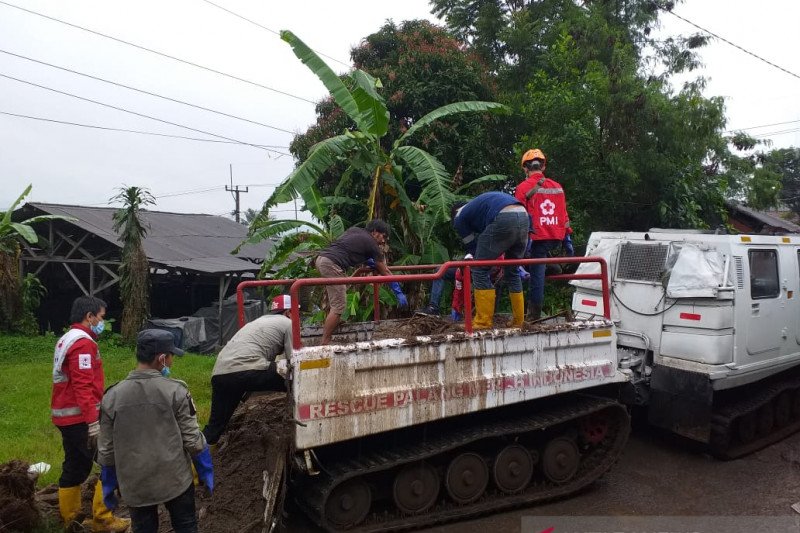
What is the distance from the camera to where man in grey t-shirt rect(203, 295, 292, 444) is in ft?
15.0

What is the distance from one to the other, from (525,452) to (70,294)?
15.4 m

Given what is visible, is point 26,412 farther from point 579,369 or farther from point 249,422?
point 579,369

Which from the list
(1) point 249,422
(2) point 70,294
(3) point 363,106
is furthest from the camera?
(2) point 70,294

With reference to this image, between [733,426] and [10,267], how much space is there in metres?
14.2

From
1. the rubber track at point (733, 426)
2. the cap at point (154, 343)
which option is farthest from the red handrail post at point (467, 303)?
the rubber track at point (733, 426)

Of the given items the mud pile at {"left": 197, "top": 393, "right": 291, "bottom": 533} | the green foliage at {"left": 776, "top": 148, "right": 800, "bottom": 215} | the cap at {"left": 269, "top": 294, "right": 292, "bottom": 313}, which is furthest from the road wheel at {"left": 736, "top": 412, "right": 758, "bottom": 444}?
the green foliage at {"left": 776, "top": 148, "right": 800, "bottom": 215}

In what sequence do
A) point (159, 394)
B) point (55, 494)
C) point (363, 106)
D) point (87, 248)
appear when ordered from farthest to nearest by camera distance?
point (87, 248), point (363, 106), point (55, 494), point (159, 394)

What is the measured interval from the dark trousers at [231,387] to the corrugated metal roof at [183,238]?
384 inches

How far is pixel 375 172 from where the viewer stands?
27.5 ft

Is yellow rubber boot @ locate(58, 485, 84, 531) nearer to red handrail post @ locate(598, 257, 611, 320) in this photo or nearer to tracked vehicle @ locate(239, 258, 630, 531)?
tracked vehicle @ locate(239, 258, 630, 531)

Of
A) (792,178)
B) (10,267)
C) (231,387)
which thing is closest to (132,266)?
(10,267)

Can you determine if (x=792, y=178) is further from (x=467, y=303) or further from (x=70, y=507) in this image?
(x=70, y=507)

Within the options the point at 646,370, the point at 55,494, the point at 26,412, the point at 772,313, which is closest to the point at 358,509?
the point at 55,494

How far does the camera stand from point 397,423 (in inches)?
174
